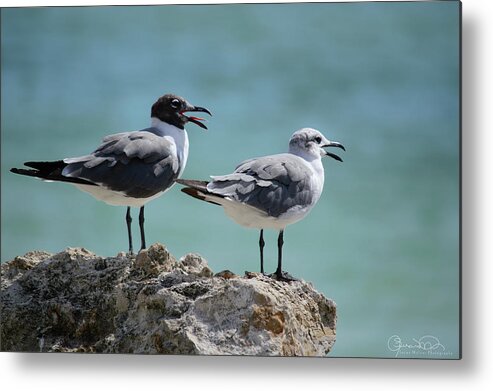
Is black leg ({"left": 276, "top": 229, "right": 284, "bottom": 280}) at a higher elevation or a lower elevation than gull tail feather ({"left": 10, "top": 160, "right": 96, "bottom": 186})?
lower

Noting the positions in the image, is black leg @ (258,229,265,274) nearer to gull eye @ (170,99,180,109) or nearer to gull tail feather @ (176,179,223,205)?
gull tail feather @ (176,179,223,205)

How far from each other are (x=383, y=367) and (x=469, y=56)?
186cm

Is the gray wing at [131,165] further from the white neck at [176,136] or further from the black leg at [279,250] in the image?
the black leg at [279,250]

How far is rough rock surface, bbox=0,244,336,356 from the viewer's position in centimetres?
540

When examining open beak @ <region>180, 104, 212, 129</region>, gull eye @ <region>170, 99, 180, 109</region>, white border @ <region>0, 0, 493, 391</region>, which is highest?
gull eye @ <region>170, 99, 180, 109</region>

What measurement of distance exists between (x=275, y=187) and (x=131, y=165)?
861 mm

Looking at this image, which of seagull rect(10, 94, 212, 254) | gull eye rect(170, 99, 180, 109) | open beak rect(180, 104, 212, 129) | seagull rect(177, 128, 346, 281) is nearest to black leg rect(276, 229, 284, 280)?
seagull rect(177, 128, 346, 281)

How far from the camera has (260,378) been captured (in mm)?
5660

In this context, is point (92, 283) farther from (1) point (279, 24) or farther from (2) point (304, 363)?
(1) point (279, 24)

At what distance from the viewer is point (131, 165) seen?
18.7 ft

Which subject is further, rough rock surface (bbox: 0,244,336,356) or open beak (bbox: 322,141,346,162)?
open beak (bbox: 322,141,346,162)

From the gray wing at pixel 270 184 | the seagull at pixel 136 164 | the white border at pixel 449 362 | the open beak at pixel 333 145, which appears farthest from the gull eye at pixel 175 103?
the white border at pixel 449 362

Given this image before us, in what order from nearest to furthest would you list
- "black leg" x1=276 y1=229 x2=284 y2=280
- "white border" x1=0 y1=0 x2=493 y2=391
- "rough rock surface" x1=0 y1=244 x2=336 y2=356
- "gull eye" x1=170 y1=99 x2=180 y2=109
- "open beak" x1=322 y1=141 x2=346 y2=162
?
1. "rough rock surface" x1=0 y1=244 x2=336 y2=356
2. "white border" x1=0 y1=0 x2=493 y2=391
3. "black leg" x1=276 y1=229 x2=284 y2=280
4. "open beak" x1=322 y1=141 x2=346 y2=162
5. "gull eye" x1=170 y1=99 x2=180 y2=109

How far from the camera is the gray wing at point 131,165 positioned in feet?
18.5
